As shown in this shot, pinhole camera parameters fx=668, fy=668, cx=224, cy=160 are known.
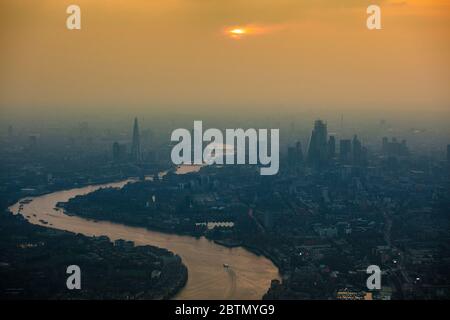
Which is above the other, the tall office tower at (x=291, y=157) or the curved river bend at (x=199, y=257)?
the tall office tower at (x=291, y=157)

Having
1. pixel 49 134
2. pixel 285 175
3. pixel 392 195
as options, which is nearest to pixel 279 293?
pixel 392 195

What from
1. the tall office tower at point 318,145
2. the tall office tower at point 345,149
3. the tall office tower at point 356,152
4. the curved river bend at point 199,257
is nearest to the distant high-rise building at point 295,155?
the tall office tower at point 318,145

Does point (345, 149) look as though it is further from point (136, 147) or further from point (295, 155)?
point (136, 147)

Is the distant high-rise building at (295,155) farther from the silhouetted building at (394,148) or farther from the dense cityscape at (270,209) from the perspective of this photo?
the silhouetted building at (394,148)

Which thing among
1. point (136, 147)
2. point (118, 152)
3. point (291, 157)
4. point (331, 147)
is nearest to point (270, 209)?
point (291, 157)

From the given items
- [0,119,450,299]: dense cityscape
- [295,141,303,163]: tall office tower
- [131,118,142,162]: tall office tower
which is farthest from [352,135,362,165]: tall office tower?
[131,118,142,162]: tall office tower
